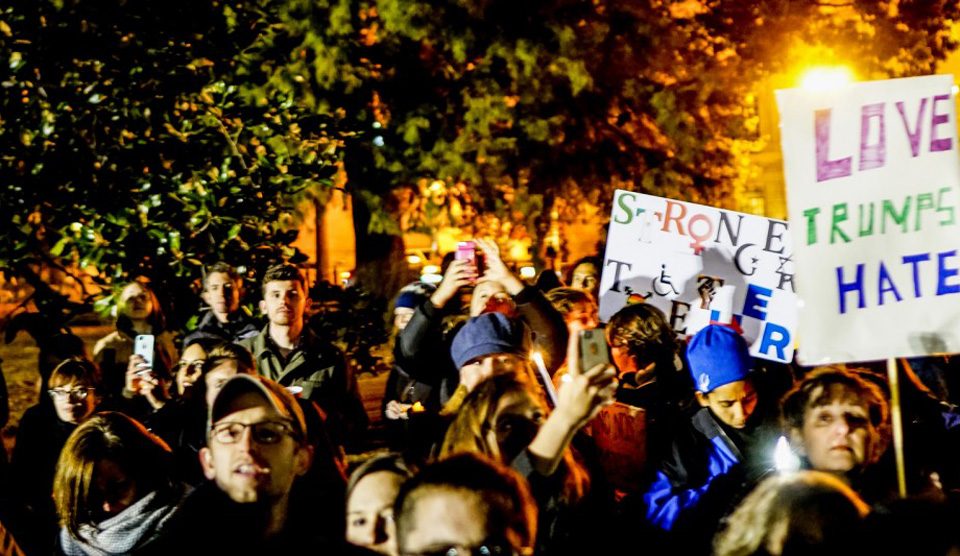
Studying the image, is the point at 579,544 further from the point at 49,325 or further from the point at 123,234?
the point at 49,325

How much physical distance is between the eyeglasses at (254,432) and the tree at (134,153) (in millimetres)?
3314

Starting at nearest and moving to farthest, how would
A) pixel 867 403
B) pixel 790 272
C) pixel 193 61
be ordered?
1. pixel 867 403
2. pixel 790 272
3. pixel 193 61

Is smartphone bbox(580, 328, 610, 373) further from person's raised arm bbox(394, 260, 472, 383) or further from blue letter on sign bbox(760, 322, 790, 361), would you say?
blue letter on sign bbox(760, 322, 790, 361)

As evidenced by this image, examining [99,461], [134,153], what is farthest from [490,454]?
[134,153]

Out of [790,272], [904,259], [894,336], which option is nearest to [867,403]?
[894,336]

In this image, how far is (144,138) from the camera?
6.47 m

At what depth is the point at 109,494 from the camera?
10.7 feet

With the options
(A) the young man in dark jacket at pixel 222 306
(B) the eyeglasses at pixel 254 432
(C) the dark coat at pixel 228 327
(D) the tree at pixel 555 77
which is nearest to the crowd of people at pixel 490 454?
(B) the eyeglasses at pixel 254 432

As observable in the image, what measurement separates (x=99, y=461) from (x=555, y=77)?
11.9m

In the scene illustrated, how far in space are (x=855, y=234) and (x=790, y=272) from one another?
2.41 metres

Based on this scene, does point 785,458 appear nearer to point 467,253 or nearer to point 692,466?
point 692,466

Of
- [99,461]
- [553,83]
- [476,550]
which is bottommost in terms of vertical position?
[476,550]

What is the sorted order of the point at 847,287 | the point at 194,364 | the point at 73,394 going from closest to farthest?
the point at 847,287, the point at 73,394, the point at 194,364

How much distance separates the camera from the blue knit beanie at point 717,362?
407 cm
